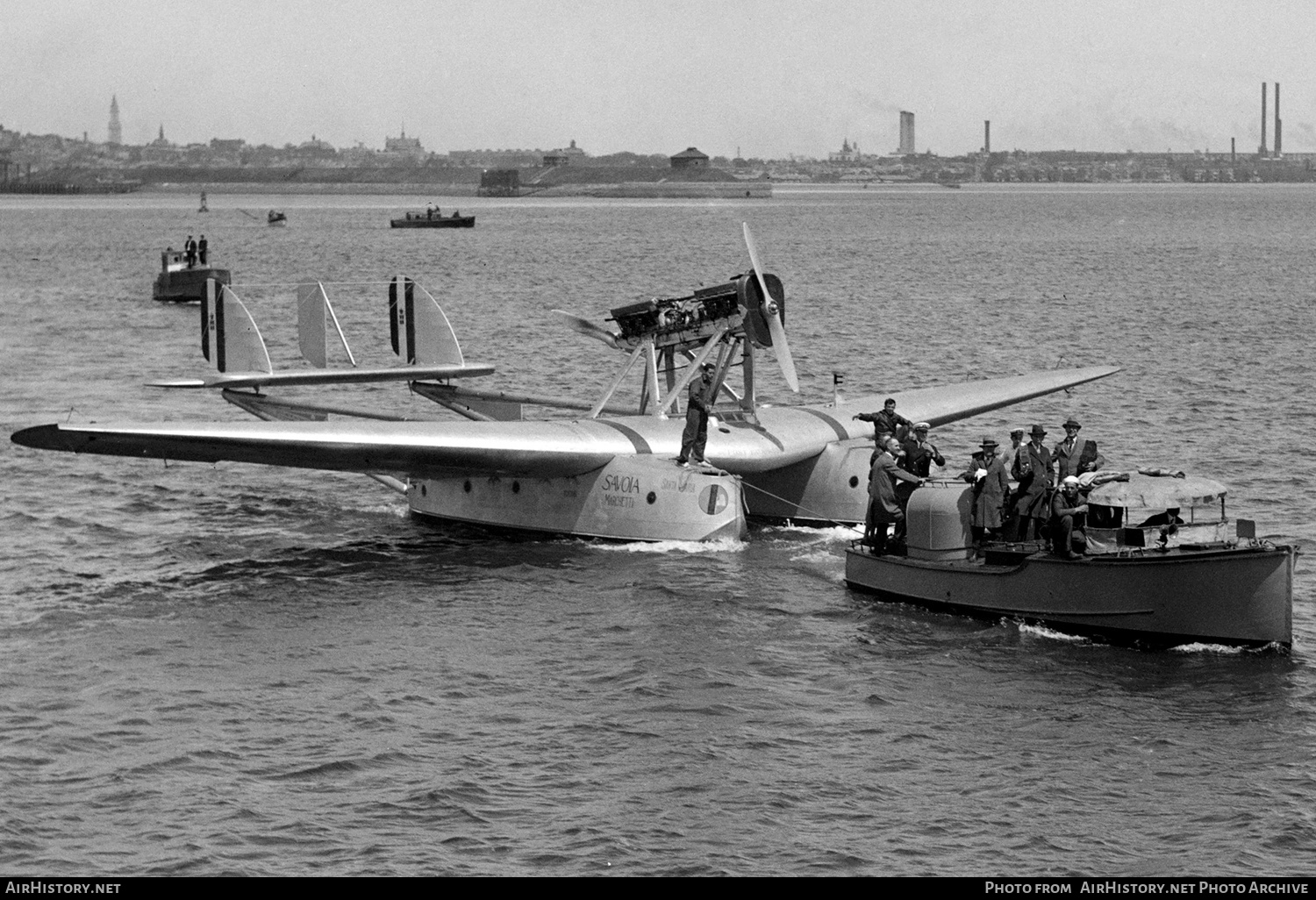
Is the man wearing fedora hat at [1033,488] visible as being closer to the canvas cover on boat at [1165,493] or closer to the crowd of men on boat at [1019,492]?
the crowd of men on boat at [1019,492]

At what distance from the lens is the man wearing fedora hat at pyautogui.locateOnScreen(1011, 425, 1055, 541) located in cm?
2588

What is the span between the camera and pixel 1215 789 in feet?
63.8

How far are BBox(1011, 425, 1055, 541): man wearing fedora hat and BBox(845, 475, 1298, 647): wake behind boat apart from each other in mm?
300

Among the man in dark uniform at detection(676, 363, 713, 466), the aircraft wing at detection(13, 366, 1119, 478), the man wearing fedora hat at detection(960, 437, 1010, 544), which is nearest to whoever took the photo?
the man wearing fedora hat at detection(960, 437, 1010, 544)

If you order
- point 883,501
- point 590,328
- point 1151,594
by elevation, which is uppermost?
point 590,328

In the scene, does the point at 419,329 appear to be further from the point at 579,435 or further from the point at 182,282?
the point at 182,282

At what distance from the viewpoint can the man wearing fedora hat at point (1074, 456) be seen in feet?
85.6

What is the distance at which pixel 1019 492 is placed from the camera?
86.1 ft

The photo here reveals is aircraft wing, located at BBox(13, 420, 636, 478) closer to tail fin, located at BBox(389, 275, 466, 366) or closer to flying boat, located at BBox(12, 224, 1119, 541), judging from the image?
flying boat, located at BBox(12, 224, 1119, 541)

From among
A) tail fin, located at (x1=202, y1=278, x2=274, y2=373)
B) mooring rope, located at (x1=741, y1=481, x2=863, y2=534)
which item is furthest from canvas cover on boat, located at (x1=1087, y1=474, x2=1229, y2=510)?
tail fin, located at (x1=202, y1=278, x2=274, y2=373)

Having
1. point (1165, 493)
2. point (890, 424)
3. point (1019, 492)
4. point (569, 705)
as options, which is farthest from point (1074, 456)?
point (569, 705)

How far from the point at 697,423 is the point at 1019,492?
7.30 meters

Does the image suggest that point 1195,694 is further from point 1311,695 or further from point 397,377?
point 397,377

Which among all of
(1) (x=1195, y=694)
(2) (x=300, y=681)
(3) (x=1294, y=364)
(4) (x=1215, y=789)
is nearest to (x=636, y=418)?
(2) (x=300, y=681)
